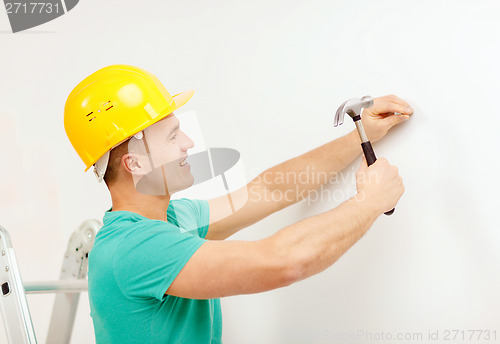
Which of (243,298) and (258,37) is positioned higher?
(258,37)

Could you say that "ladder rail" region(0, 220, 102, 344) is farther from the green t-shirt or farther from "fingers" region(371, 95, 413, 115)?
"fingers" region(371, 95, 413, 115)

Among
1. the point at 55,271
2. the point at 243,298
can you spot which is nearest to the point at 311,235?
the point at 243,298

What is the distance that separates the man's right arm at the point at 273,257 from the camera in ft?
3.65

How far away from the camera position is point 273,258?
111cm

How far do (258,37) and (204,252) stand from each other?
777mm

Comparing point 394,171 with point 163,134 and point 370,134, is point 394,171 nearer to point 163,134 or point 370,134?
point 370,134

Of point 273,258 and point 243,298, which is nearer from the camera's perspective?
point 273,258

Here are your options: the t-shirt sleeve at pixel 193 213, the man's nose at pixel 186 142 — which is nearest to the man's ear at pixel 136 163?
the man's nose at pixel 186 142

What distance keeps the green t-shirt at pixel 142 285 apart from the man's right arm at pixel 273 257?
0.04 m

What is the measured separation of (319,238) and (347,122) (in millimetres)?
503

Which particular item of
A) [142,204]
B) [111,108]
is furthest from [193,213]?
[111,108]

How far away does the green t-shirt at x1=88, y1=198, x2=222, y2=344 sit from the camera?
1.19 m

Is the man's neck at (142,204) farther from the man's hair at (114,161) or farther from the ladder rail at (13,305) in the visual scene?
the ladder rail at (13,305)

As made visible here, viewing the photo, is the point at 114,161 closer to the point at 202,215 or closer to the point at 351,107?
the point at 202,215
